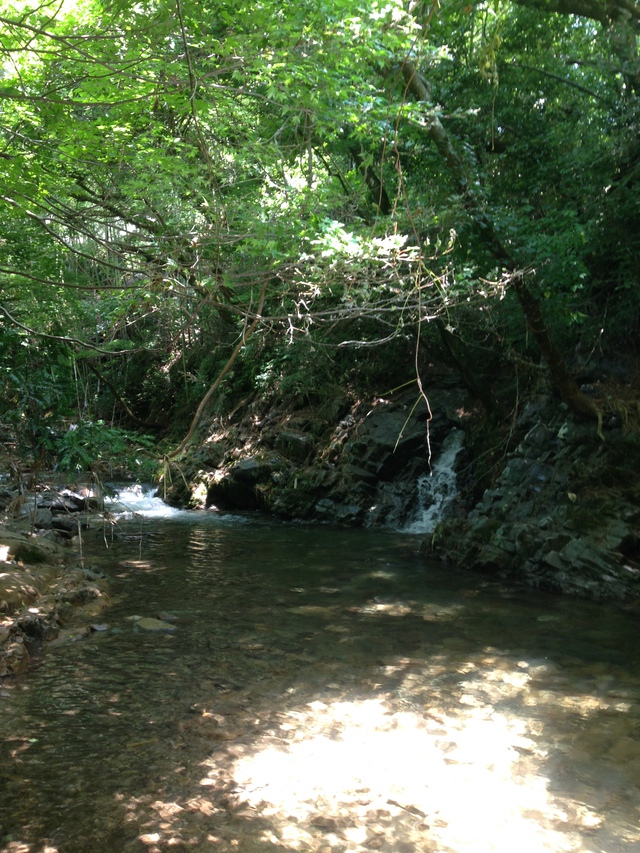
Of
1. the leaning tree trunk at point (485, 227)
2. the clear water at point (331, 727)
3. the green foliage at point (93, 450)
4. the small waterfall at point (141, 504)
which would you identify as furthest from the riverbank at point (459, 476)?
the green foliage at point (93, 450)

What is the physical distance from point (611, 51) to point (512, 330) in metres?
3.66

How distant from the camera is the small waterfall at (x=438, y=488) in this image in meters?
12.3

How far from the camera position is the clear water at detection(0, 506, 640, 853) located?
148 inches

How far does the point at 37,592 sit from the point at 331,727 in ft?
12.1

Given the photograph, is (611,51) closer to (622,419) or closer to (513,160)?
(513,160)

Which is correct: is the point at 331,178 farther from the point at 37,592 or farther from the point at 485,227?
the point at 37,592

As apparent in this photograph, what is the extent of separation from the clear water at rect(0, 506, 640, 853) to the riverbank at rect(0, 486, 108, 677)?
0.66 ft

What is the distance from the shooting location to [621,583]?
7871 millimetres

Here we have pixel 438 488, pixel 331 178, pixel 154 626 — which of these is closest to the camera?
pixel 154 626

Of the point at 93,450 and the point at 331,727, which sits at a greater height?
the point at 93,450

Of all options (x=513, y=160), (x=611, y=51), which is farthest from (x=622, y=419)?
(x=611, y=51)

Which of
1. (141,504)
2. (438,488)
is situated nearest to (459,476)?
(438,488)

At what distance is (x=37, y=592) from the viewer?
7164 millimetres

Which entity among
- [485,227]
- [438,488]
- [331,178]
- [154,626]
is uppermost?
[331,178]
